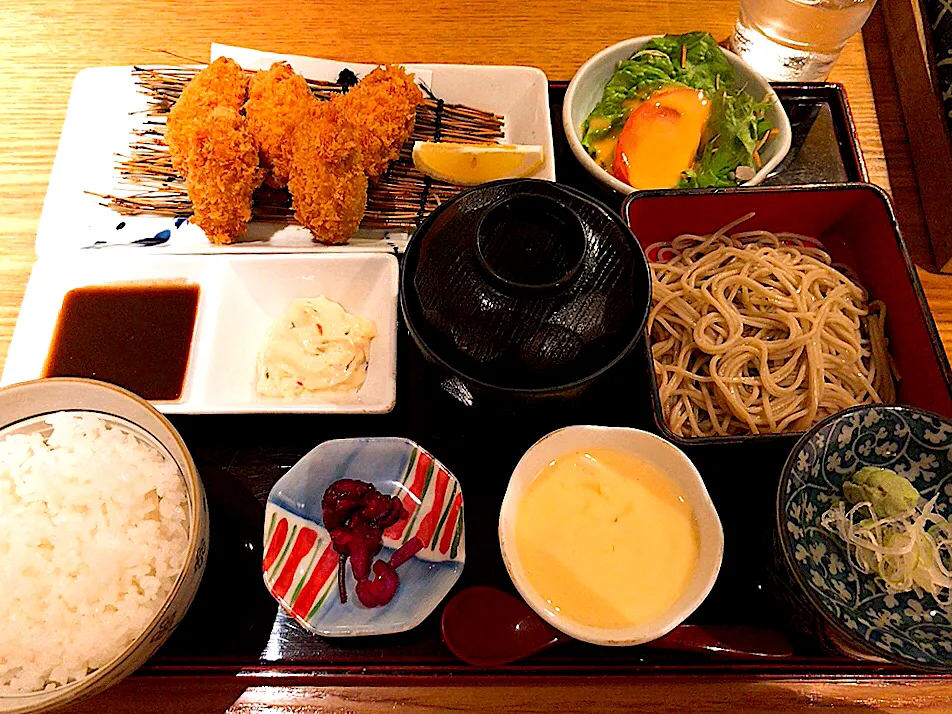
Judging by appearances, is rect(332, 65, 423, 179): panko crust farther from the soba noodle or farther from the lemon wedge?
the soba noodle

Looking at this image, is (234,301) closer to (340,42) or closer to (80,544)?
(80,544)

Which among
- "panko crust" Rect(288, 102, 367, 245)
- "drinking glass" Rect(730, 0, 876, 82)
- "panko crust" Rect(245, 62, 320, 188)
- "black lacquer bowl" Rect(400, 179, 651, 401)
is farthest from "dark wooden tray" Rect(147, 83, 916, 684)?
"drinking glass" Rect(730, 0, 876, 82)

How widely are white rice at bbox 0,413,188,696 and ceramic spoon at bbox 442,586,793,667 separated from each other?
538 millimetres

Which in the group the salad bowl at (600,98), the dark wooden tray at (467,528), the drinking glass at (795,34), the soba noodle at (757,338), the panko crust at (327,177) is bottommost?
the dark wooden tray at (467,528)

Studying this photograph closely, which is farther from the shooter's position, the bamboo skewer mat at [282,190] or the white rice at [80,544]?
the bamboo skewer mat at [282,190]

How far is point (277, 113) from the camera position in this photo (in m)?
1.93

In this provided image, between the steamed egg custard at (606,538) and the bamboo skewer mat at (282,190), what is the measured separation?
3.05ft

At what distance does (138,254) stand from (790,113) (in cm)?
186

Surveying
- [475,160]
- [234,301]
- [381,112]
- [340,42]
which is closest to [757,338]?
[475,160]

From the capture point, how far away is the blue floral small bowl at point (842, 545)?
1.20m

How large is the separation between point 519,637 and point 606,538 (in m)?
0.25

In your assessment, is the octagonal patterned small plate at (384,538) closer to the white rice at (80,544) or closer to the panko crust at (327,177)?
the white rice at (80,544)

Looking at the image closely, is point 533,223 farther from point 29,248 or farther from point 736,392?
point 29,248

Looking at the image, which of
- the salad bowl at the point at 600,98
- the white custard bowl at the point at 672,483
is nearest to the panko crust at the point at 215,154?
the salad bowl at the point at 600,98
